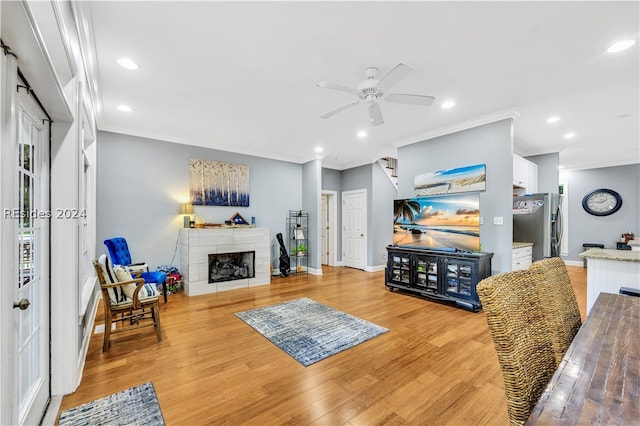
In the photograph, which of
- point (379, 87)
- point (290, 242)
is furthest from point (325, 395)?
point (290, 242)

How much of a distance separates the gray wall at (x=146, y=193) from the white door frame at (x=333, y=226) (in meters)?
2.81

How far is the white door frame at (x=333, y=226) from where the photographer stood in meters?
7.45

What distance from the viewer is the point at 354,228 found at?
7098 millimetres

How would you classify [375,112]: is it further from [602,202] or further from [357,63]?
[602,202]

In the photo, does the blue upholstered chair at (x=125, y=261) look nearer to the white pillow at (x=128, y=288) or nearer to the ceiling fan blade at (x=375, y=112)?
the white pillow at (x=128, y=288)

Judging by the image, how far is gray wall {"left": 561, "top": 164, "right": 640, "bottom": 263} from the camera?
6.44 m

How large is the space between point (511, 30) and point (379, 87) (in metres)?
1.07

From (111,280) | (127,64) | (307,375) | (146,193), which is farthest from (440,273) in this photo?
Answer: (146,193)

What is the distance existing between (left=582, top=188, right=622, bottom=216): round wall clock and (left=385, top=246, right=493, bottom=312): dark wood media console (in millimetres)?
5482

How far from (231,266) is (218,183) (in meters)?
1.64

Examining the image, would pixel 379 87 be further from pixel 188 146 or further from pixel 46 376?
pixel 188 146

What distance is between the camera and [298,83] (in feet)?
9.74

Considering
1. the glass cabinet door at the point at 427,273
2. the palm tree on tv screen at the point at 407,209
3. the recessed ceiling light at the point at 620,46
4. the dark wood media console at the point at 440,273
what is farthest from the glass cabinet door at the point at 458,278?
the recessed ceiling light at the point at 620,46

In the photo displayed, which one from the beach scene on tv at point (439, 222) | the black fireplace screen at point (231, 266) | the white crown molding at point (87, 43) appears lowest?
the black fireplace screen at point (231, 266)
